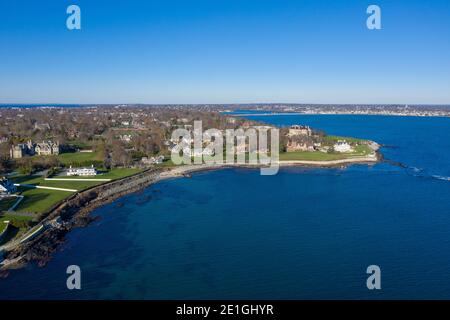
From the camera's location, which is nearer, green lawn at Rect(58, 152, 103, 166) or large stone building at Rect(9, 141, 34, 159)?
green lawn at Rect(58, 152, 103, 166)

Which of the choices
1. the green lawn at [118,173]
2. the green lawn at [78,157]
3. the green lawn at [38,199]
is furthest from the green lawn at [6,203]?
the green lawn at [78,157]

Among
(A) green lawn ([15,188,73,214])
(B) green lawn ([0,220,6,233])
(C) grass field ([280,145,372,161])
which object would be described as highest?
(C) grass field ([280,145,372,161])

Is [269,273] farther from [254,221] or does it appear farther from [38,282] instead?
[38,282]

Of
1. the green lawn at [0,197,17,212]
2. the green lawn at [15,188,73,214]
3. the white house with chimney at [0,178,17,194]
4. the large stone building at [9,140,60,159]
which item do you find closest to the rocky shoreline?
Answer: the green lawn at [15,188,73,214]

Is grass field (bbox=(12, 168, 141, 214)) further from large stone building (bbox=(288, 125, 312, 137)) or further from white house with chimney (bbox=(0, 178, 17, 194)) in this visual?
large stone building (bbox=(288, 125, 312, 137))

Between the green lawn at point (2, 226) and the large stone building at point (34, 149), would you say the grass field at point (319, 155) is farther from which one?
the green lawn at point (2, 226)
